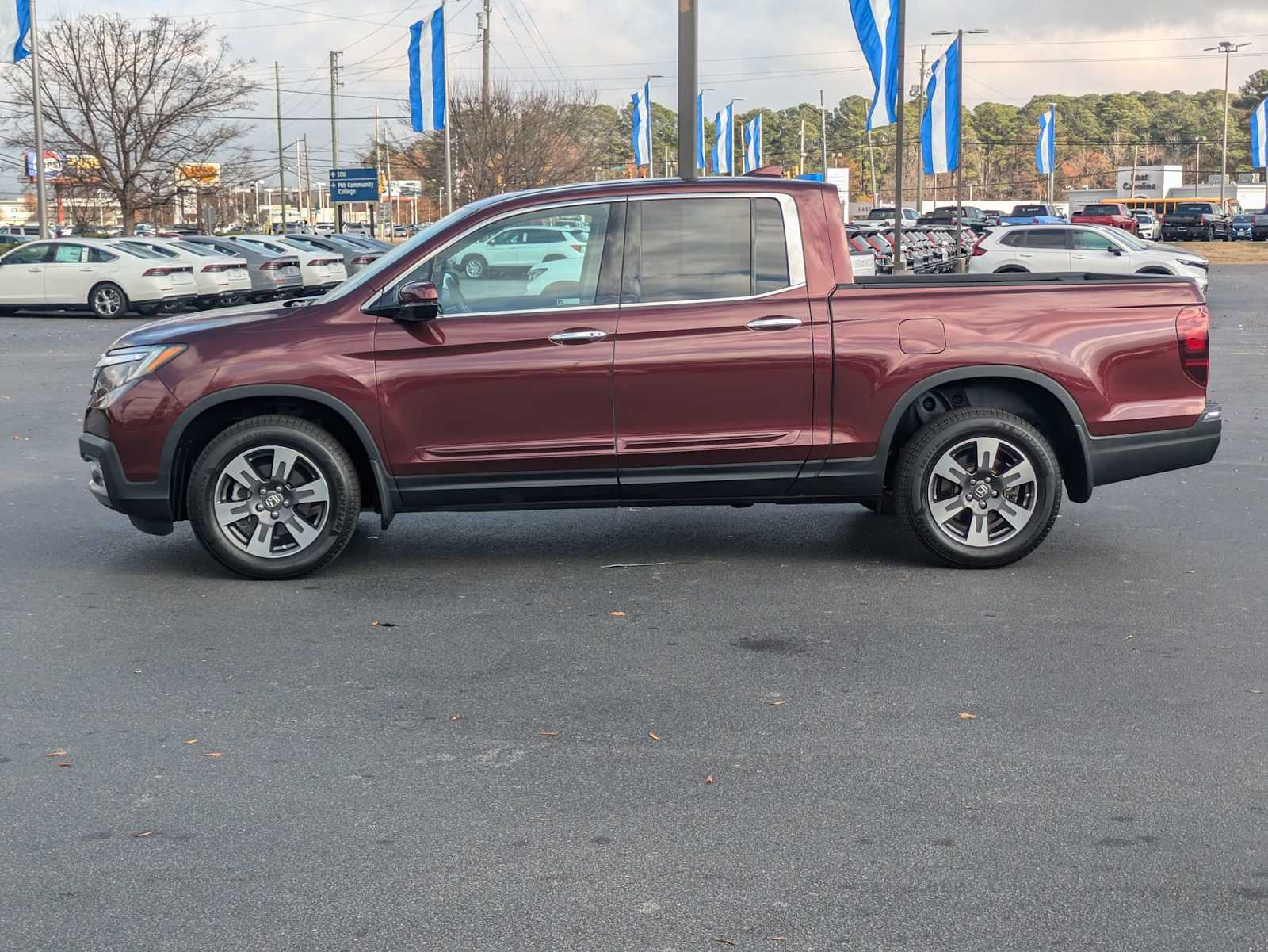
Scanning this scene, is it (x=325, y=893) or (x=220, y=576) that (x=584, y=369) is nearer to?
(x=220, y=576)

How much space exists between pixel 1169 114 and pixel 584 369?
173530mm

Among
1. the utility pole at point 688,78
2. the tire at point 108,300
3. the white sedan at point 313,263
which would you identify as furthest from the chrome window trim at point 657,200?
the white sedan at point 313,263

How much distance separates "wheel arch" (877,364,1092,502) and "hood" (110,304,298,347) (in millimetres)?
3009

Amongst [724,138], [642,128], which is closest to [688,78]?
[642,128]

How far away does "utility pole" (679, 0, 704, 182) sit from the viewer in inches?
688

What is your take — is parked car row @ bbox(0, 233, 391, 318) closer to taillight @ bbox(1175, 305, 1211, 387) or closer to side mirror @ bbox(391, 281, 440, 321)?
side mirror @ bbox(391, 281, 440, 321)

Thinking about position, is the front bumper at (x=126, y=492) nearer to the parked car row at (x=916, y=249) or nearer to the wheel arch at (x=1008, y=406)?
the wheel arch at (x=1008, y=406)

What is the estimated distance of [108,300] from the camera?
2909 cm

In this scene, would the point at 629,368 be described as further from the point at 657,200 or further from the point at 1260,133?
the point at 1260,133

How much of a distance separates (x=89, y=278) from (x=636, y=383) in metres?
24.7

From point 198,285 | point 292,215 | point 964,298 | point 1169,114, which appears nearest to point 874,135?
point 1169,114

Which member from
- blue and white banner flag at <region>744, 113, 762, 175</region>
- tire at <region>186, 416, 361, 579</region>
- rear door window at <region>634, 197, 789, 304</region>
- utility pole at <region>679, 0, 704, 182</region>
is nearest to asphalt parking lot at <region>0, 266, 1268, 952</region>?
tire at <region>186, 416, 361, 579</region>

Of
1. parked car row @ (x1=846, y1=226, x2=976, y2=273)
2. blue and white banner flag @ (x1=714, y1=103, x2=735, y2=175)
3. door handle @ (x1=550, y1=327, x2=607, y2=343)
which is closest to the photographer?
door handle @ (x1=550, y1=327, x2=607, y2=343)

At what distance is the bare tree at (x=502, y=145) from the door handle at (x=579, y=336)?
177 feet
